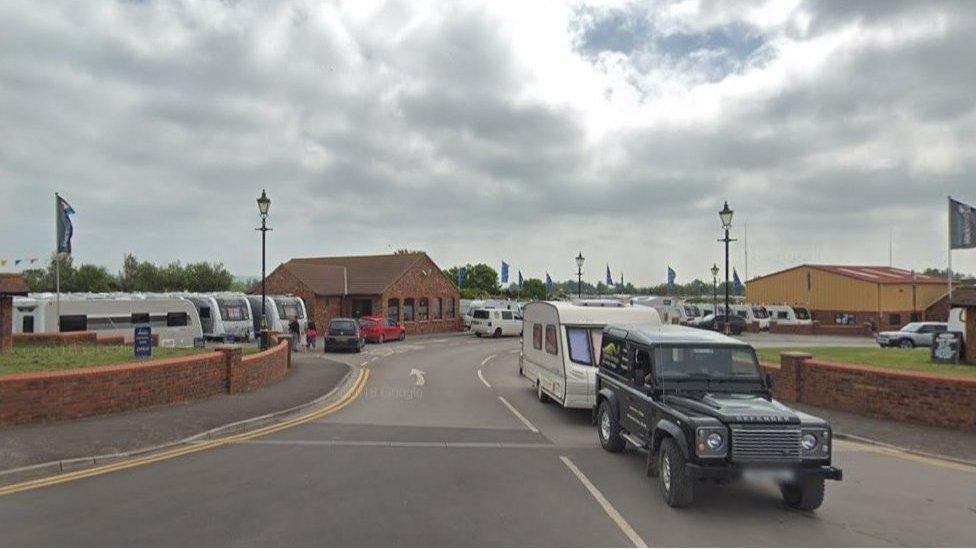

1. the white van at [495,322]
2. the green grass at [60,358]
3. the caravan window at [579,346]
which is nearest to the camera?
the caravan window at [579,346]

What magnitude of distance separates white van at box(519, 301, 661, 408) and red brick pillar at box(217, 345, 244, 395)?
729 centimetres

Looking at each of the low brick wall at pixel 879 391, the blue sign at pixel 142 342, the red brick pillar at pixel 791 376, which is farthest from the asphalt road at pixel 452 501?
the blue sign at pixel 142 342

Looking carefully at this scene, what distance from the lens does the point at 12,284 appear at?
16.4 m

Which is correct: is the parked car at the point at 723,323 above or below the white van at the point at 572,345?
below

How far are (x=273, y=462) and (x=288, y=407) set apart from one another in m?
4.78

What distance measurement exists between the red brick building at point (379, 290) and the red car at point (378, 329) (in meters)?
6.09

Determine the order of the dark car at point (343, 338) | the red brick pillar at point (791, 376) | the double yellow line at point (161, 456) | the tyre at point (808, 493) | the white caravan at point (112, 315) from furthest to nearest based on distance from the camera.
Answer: the dark car at point (343, 338) → the white caravan at point (112, 315) → the red brick pillar at point (791, 376) → the double yellow line at point (161, 456) → the tyre at point (808, 493)

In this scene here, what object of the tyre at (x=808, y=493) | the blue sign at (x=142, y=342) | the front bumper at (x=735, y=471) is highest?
the blue sign at (x=142, y=342)

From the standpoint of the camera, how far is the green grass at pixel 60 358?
1368 centimetres

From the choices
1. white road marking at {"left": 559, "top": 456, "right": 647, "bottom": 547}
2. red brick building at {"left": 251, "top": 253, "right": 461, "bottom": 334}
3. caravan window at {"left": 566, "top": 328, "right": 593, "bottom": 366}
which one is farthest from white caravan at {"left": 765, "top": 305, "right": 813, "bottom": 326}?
white road marking at {"left": 559, "top": 456, "right": 647, "bottom": 547}

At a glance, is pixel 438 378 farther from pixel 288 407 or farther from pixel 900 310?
pixel 900 310

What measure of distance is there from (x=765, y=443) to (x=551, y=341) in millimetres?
7891

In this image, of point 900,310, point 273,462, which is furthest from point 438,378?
point 900,310

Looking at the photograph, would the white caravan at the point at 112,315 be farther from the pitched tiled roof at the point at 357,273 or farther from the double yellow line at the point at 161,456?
the double yellow line at the point at 161,456
